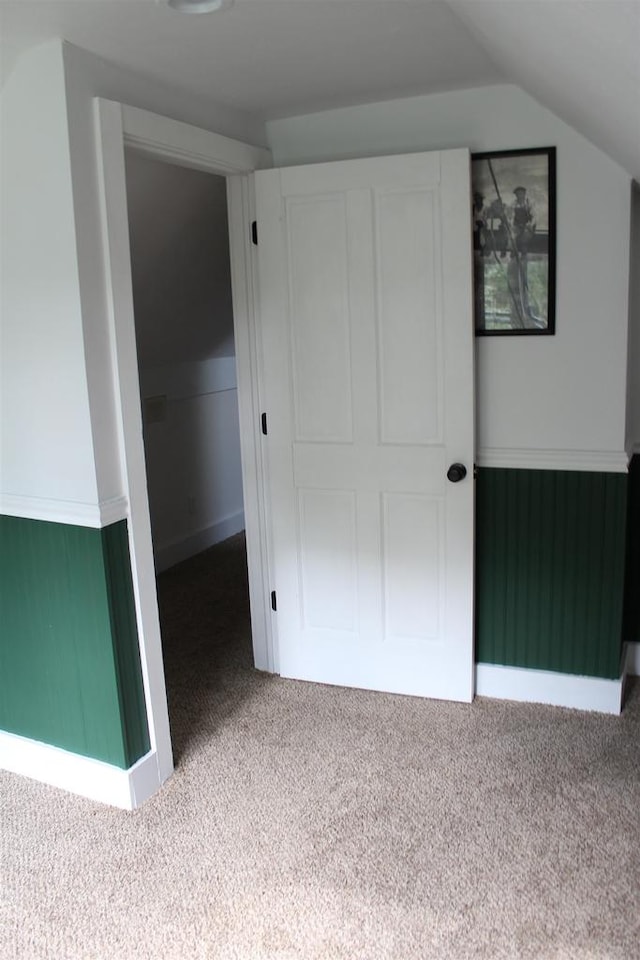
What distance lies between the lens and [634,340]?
2.98 meters

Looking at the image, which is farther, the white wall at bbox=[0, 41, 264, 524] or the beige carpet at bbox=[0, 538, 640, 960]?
the white wall at bbox=[0, 41, 264, 524]

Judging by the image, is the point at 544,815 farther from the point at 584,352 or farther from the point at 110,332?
the point at 110,332

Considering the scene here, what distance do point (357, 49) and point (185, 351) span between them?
2.45 m

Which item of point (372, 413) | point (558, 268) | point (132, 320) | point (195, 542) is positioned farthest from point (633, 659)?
point (195, 542)

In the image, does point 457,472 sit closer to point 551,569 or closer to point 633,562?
point 551,569

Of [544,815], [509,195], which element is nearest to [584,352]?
[509,195]

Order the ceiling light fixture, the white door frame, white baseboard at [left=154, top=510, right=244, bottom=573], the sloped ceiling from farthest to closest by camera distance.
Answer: white baseboard at [left=154, top=510, right=244, bottom=573] → the white door frame → the ceiling light fixture → the sloped ceiling

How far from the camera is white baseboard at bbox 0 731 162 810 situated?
2.51 m

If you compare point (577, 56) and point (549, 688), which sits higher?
point (577, 56)

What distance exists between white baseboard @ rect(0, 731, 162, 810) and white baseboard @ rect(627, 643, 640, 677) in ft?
5.98

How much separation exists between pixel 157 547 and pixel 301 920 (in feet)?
9.27

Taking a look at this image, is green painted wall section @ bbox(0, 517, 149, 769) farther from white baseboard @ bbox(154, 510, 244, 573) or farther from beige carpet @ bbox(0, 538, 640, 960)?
white baseboard @ bbox(154, 510, 244, 573)

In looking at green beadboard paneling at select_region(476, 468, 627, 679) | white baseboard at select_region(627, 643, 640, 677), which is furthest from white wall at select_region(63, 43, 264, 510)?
white baseboard at select_region(627, 643, 640, 677)

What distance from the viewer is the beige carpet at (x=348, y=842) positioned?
1993mm
